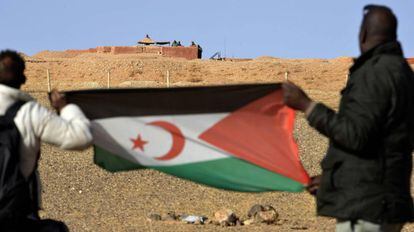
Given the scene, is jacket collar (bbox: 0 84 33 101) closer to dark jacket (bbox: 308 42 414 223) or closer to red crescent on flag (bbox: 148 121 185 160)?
red crescent on flag (bbox: 148 121 185 160)

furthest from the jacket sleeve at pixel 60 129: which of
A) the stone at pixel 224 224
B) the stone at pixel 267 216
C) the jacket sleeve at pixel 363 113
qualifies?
the stone at pixel 267 216

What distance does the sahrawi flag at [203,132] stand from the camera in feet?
16.7

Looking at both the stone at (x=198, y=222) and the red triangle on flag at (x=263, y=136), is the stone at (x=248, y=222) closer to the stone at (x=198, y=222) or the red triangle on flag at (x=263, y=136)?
the stone at (x=198, y=222)

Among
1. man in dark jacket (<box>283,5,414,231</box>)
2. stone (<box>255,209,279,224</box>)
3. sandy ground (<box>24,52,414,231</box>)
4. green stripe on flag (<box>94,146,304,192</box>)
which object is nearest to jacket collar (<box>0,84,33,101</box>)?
green stripe on flag (<box>94,146,304,192</box>)

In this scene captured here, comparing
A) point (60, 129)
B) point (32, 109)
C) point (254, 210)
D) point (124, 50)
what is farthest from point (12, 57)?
point (124, 50)

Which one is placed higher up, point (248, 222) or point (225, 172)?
point (225, 172)

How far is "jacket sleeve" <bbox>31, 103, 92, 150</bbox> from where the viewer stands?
13.6 ft

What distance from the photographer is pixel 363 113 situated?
400 centimetres

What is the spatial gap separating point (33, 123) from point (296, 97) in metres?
1.30

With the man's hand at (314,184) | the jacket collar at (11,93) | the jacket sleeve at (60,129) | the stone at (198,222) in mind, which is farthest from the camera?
the stone at (198,222)

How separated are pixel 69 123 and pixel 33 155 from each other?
0.79ft

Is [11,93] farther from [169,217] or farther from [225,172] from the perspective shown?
[169,217]

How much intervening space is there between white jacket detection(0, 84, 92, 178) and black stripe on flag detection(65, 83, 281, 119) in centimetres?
83

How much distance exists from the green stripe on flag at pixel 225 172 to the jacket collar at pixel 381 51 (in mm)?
1105
